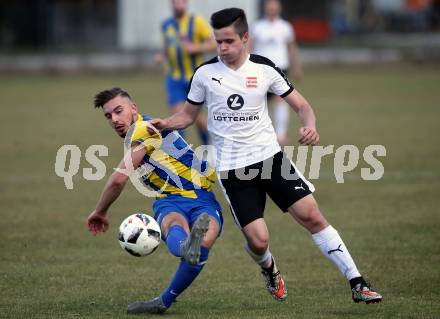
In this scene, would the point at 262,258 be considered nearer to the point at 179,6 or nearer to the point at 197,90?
the point at 197,90

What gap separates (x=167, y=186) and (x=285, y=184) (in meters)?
0.84

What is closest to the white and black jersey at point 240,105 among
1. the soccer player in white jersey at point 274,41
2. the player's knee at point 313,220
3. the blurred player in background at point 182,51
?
the player's knee at point 313,220

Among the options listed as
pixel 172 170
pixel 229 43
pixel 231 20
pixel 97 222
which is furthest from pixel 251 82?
pixel 97 222

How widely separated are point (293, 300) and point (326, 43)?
2703 cm

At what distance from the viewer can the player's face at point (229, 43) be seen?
5926 mm

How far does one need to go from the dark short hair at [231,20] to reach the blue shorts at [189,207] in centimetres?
116

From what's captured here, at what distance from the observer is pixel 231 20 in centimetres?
591

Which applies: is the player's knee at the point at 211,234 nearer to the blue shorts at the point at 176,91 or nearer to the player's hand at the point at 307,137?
the player's hand at the point at 307,137

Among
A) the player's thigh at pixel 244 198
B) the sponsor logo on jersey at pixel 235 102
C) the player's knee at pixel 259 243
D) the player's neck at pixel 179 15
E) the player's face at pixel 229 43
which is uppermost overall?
the player's face at pixel 229 43

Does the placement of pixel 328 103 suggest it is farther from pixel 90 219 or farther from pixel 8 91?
pixel 90 219

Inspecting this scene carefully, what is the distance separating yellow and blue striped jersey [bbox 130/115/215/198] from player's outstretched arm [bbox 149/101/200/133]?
0.10 metres

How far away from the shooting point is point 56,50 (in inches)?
1146

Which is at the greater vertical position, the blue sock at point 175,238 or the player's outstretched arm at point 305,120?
the player's outstretched arm at point 305,120

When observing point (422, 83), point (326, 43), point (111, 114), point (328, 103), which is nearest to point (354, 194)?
point (111, 114)
